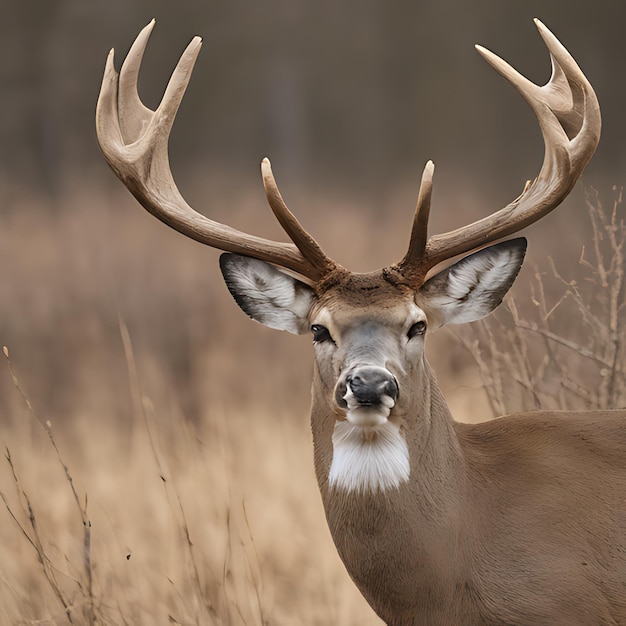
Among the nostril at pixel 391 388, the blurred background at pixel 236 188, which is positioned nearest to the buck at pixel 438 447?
the nostril at pixel 391 388

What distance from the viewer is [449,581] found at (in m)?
3.62

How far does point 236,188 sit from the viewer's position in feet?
40.6

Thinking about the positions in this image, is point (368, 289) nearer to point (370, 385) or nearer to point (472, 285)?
point (472, 285)

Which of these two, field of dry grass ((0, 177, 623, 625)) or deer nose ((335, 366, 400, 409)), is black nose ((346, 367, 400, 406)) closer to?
deer nose ((335, 366, 400, 409))

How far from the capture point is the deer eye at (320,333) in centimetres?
379

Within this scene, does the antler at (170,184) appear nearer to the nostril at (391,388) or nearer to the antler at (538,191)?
the antler at (538,191)

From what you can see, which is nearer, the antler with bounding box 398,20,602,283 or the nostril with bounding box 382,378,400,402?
the nostril with bounding box 382,378,400,402

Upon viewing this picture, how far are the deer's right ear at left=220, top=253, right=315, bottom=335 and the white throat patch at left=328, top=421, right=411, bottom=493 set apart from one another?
510 mm

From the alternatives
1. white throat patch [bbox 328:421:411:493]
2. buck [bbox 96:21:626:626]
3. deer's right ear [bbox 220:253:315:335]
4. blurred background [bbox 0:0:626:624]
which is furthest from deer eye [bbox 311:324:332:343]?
blurred background [bbox 0:0:626:624]

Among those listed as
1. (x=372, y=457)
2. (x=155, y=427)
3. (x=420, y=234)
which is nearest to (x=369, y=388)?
(x=372, y=457)

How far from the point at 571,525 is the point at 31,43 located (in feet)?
38.7

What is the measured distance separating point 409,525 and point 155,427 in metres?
1.94

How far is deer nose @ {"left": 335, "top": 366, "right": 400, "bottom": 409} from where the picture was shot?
3381 millimetres

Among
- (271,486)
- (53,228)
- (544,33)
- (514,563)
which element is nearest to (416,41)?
(53,228)
